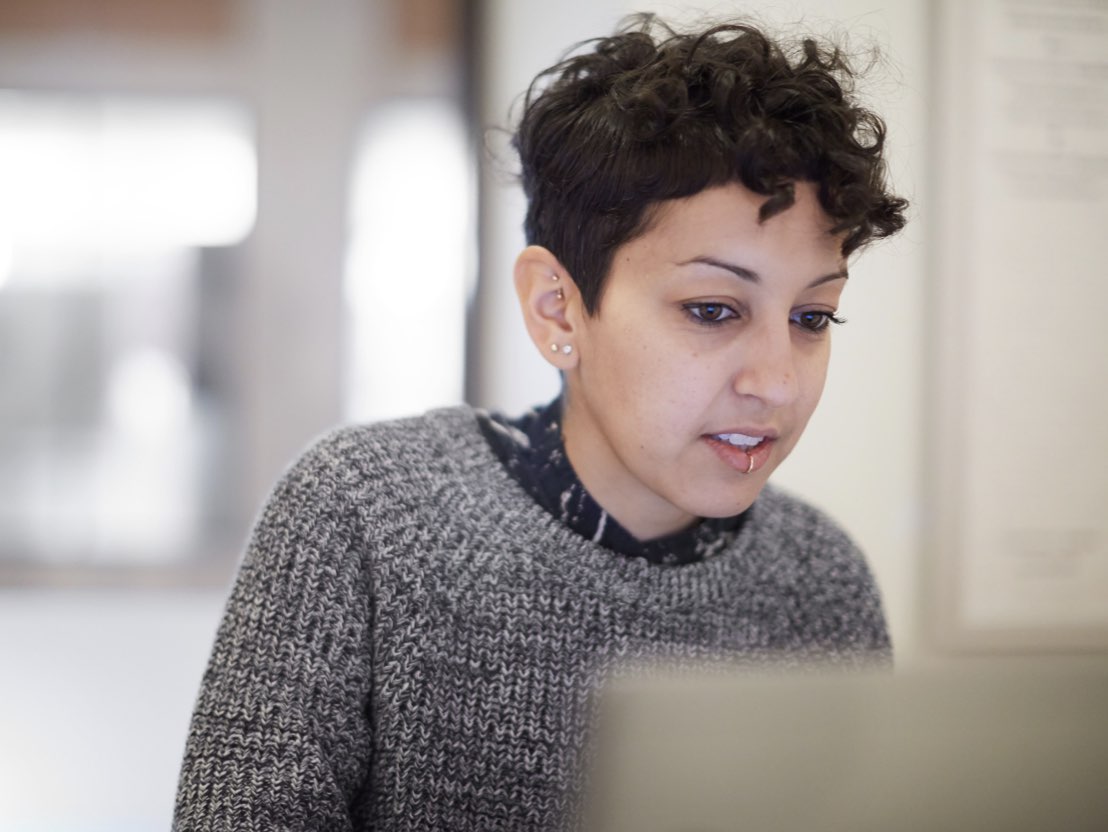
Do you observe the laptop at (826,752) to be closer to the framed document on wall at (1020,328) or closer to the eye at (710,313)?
the eye at (710,313)

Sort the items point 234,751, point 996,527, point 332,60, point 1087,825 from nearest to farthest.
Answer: point 1087,825
point 234,751
point 996,527
point 332,60

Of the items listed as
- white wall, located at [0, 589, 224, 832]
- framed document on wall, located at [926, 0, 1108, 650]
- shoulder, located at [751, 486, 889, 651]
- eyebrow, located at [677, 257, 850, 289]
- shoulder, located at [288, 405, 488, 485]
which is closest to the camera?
eyebrow, located at [677, 257, 850, 289]

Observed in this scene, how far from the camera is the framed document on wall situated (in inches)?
55.0

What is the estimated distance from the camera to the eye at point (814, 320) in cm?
82

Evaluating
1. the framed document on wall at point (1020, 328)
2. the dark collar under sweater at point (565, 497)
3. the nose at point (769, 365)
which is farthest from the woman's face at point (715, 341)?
the framed document on wall at point (1020, 328)

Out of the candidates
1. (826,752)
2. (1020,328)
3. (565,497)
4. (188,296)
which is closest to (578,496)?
(565,497)

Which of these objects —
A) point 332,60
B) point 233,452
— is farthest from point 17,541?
point 332,60

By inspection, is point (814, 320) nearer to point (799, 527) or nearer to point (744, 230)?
point (744, 230)

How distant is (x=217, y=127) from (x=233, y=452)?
0.62 meters

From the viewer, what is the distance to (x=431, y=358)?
5.97 feet

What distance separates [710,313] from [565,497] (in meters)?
0.26

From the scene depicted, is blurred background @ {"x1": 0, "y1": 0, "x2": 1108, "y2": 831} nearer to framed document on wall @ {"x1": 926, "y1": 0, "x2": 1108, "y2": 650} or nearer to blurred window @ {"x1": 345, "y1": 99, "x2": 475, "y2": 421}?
blurred window @ {"x1": 345, "y1": 99, "x2": 475, "y2": 421}

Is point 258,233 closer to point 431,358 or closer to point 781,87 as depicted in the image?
point 431,358

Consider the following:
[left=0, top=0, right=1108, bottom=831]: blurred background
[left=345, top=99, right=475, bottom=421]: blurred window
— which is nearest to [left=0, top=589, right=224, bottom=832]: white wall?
[left=0, top=0, right=1108, bottom=831]: blurred background
